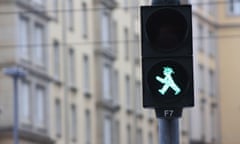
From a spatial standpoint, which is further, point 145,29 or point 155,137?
point 155,137

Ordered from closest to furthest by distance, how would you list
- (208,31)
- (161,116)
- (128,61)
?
(161,116) < (128,61) < (208,31)

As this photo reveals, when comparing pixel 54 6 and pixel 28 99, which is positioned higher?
pixel 54 6

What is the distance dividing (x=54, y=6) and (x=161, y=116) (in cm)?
5218

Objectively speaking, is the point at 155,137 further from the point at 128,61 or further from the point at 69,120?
the point at 69,120

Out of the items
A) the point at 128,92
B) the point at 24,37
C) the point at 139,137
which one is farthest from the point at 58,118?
the point at 139,137

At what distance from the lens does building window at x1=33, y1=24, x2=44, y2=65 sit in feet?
193

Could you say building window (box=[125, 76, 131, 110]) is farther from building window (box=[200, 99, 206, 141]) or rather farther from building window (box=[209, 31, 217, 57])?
building window (box=[209, 31, 217, 57])

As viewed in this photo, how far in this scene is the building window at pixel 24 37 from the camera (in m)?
56.7

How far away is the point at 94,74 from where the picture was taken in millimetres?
68750

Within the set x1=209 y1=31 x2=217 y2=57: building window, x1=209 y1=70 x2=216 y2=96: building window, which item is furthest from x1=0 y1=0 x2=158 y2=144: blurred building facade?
x1=209 y1=31 x2=217 y2=57: building window

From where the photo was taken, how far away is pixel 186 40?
1076 cm

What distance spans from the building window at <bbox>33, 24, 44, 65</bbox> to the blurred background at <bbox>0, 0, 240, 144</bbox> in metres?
0.05

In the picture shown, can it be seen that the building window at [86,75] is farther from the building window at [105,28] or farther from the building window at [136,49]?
the building window at [136,49]

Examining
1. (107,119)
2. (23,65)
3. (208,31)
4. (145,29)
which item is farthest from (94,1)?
(145,29)
